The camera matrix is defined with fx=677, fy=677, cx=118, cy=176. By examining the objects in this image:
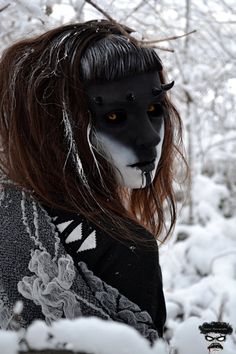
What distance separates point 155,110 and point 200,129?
316 cm

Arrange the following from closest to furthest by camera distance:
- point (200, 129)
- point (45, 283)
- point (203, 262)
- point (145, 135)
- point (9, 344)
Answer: point (9, 344) → point (45, 283) → point (145, 135) → point (203, 262) → point (200, 129)

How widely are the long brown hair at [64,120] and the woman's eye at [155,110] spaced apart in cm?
7

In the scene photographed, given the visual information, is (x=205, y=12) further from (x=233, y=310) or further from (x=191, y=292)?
(x=233, y=310)

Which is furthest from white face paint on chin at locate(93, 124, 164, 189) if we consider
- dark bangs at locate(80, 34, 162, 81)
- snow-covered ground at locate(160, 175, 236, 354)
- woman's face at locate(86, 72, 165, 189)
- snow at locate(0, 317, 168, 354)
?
snow-covered ground at locate(160, 175, 236, 354)

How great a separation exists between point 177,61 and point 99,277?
304cm

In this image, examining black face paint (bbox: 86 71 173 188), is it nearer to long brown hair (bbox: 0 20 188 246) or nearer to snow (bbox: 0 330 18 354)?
long brown hair (bbox: 0 20 188 246)

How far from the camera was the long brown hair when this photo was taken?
127 cm

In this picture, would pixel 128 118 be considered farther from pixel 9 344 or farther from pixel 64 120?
pixel 9 344

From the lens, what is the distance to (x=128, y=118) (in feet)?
4.21

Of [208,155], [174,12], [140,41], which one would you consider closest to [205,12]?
[174,12]

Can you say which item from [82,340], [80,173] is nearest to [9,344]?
[82,340]

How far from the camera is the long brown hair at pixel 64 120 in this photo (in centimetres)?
127

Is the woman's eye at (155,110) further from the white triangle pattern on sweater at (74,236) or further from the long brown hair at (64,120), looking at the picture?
the white triangle pattern on sweater at (74,236)

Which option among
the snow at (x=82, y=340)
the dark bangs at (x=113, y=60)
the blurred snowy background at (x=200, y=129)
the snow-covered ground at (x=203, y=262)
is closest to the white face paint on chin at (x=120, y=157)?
the dark bangs at (x=113, y=60)
